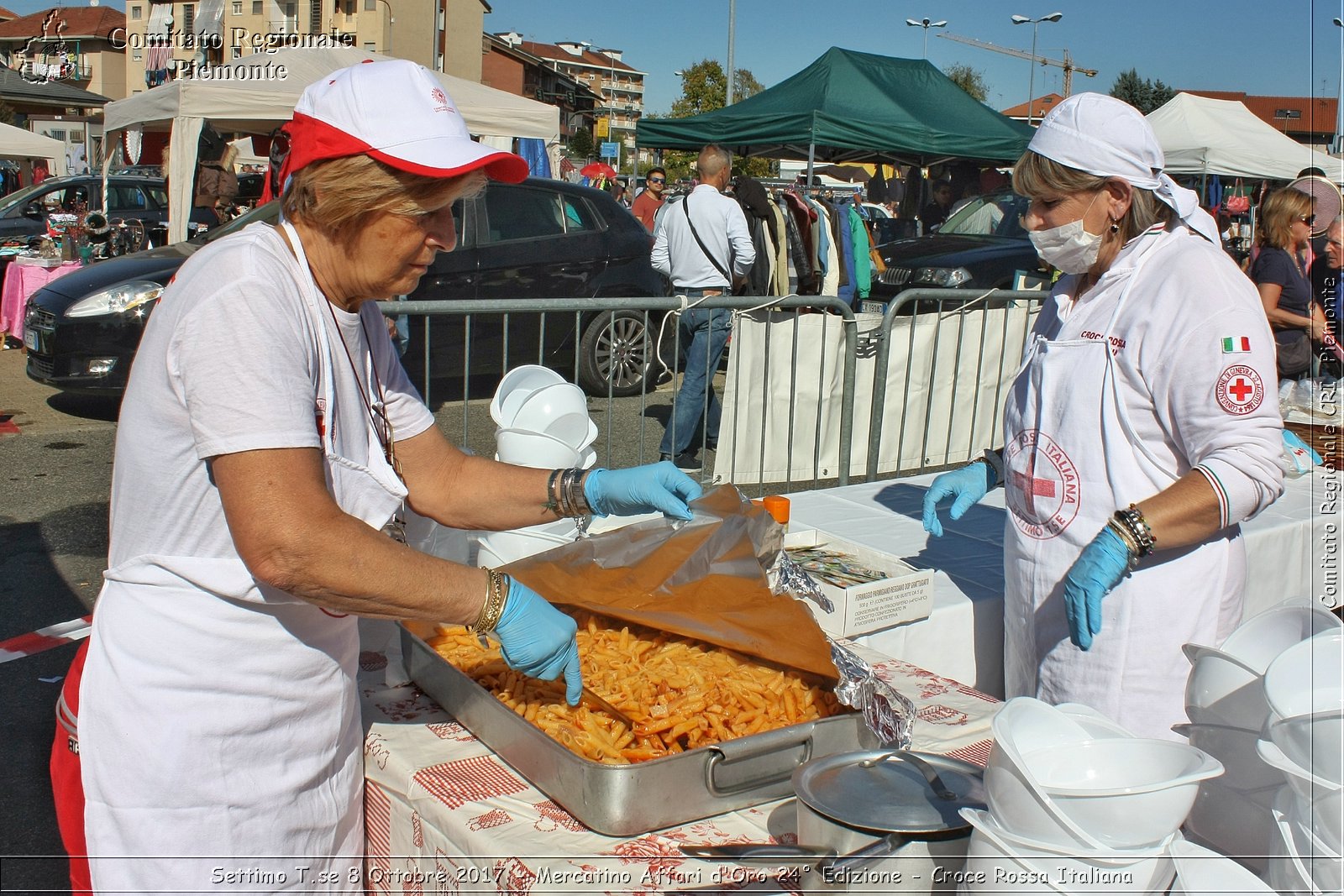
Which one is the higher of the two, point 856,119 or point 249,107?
point 856,119

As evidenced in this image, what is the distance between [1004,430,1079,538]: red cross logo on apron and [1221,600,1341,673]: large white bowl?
2.40 ft

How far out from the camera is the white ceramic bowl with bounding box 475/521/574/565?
8.18 feet

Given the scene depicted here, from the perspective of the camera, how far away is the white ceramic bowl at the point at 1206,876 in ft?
3.88

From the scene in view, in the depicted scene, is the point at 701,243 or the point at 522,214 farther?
the point at 522,214

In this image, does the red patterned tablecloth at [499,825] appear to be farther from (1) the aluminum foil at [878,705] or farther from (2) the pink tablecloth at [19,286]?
(2) the pink tablecloth at [19,286]

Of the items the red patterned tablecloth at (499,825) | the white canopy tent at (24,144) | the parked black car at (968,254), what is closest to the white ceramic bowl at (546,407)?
the red patterned tablecloth at (499,825)

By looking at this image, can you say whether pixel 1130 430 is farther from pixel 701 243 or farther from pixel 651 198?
pixel 651 198

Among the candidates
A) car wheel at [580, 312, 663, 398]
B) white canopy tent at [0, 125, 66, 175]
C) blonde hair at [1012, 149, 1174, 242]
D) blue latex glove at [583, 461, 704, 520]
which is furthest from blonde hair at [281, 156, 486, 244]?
white canopy tent at [0, 125, 66, 175]

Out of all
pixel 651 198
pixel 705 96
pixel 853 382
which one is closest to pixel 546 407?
pixel 853 382

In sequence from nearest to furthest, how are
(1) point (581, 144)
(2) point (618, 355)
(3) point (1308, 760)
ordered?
(3) point (1308, 760)
(2) point (618, 355)
(1) point (581, 144)

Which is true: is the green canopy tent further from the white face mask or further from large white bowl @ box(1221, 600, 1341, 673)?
large white bowl @ box(1221, 600, 1341, 673)

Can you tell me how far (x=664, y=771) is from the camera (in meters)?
1.56

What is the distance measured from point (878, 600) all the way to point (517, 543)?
0.91 m

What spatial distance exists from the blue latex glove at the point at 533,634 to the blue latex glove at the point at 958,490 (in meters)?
1.35
